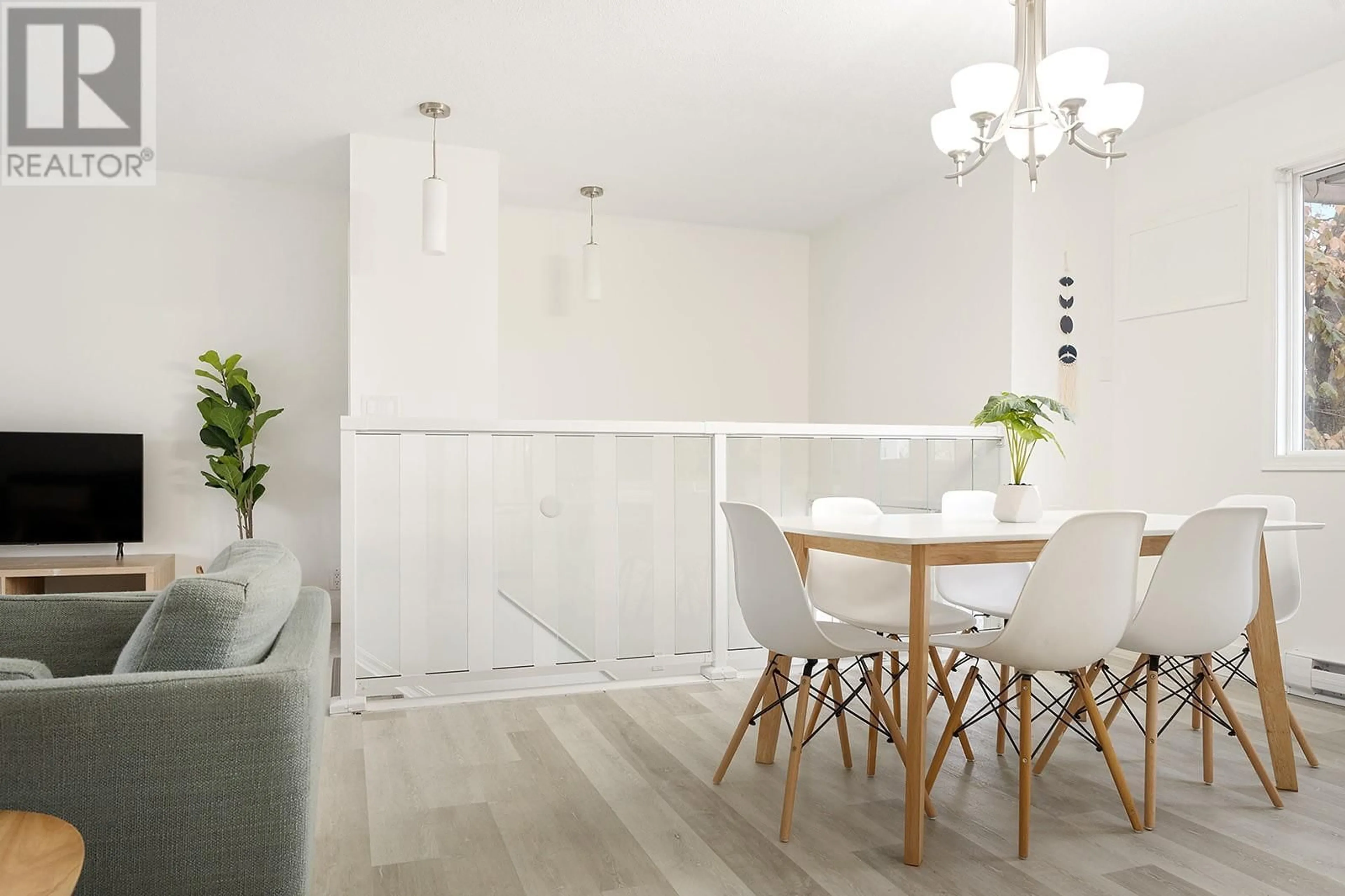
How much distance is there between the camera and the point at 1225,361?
4055 mm

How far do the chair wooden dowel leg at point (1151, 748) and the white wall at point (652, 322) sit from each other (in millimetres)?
3904

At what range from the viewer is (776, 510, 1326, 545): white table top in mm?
2240

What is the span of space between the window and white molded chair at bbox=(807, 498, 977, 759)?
195 centimetres

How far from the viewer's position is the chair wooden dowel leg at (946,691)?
8.90 ft

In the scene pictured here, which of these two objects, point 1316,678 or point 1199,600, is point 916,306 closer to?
point 1316,678

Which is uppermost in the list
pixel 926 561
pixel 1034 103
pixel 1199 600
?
pixel 1034 103

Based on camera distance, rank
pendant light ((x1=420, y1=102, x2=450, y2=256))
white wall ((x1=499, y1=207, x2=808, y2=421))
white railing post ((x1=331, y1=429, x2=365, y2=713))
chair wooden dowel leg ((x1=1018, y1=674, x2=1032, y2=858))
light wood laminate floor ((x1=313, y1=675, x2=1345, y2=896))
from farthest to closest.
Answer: white wall ((x1=499, y1=207, x2=808, y2=421)), pendant light ((x1=420, y1=102, x2=450, y2=256)), white railing post ((x1=331, y1=429, x2=365, y2=713)), chair wooden dowel leg ((x1=1018, y1=674, x2=1032, y2=858)), light wood laminate floor ((x1=313, y1=675, x2=1345, y2=896))

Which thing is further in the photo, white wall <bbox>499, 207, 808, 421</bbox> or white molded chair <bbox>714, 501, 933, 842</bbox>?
white wall <bbox>499, 207, 808, 421</bbox>

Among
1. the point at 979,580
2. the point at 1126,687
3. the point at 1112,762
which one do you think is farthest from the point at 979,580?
the point at 1112,762

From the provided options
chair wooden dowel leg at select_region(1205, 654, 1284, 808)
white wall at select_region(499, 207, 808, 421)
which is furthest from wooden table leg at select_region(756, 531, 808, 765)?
white wall at select_region(499, 207, 808, 421)

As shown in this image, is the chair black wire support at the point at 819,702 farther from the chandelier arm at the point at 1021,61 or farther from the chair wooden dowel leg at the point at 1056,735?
the chandelier arm at the point at 1021,61

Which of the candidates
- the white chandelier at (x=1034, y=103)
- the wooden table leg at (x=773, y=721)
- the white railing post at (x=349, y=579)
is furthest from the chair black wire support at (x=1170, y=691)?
the white railing post at (x=349, y=579)

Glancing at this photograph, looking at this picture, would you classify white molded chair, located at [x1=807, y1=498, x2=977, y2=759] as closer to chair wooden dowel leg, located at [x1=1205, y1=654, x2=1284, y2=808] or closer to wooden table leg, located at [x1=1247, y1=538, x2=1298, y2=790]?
chair wooden dowel leg, located at [x1=1205, y1=654, x2=1284, y2=808]

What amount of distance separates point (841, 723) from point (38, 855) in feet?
6.67
